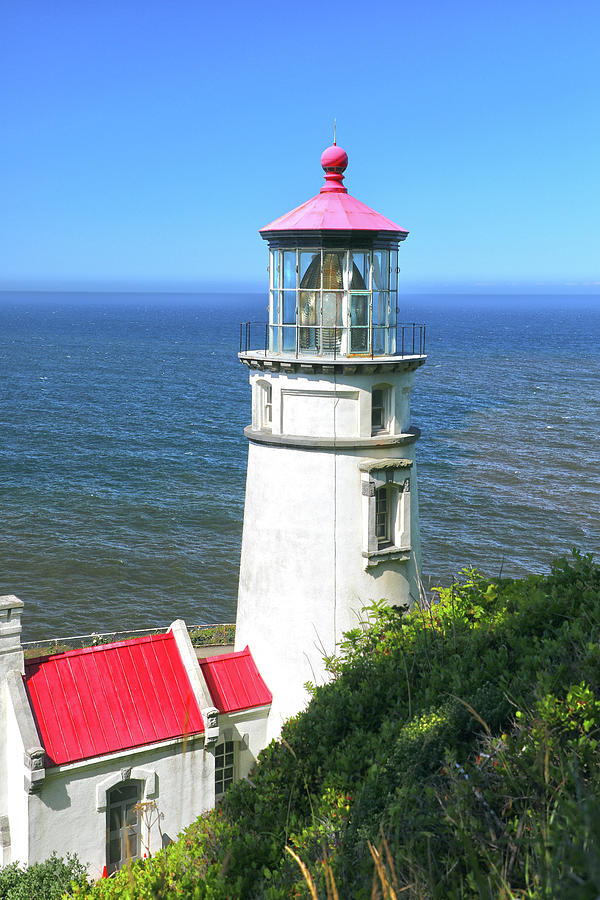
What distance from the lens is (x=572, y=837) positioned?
18.9 feet

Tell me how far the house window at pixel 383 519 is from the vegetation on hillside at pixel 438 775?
7.68 feet

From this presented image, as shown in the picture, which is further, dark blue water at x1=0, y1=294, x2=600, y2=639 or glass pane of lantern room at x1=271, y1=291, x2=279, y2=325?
dark blue water at x1=0, y1=294, x2=600, y2=639

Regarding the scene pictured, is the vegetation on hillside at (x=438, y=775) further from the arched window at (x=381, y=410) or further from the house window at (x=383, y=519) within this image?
the arched window at (x=381, y=410)

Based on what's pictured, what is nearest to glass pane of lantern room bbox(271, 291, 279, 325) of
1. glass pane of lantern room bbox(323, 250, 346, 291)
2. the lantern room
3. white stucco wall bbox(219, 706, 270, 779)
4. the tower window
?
the lantern room

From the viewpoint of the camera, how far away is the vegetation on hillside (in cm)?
646

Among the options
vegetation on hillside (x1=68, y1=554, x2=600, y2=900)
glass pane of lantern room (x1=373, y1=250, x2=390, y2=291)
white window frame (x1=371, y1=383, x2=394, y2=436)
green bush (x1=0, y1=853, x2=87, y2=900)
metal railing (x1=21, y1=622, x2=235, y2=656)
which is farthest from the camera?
metal railing (x1=21, y1=622, x2=235, y2=656)

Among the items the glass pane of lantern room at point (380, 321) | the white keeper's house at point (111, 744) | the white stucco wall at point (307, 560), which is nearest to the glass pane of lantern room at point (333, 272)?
the glass pane of lantern room at point (380, 321)

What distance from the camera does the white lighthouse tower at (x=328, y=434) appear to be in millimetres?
15375

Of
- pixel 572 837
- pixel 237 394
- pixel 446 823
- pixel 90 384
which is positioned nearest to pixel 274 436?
pixel 446 823

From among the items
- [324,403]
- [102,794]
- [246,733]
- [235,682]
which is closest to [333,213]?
[324,403]

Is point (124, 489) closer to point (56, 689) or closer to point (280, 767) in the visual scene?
point (56, 689)

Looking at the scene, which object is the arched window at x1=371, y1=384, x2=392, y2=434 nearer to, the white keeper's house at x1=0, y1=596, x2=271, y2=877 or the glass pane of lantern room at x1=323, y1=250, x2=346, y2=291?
the glass pane of lantern room at x1=323, y1=250, x2=346, y2=291

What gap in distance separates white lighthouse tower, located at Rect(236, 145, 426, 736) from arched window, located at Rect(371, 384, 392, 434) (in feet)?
0.07

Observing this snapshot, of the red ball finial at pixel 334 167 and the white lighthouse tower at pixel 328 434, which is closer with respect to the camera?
the white lighthouse tower at pixel 328 434
